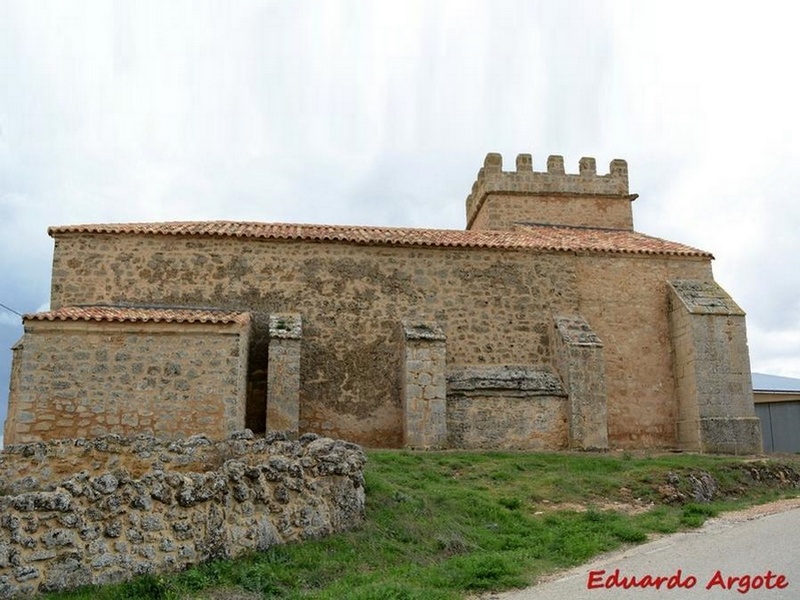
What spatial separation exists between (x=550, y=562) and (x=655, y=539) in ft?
5.93

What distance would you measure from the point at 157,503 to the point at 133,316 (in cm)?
777

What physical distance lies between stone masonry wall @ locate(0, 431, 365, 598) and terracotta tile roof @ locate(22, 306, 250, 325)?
5.14 meters

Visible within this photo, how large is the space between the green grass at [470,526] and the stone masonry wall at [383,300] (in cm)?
331

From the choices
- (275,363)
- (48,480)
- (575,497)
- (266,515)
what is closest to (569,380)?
(575,497)

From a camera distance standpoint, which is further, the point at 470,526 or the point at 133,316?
the point at 133,316

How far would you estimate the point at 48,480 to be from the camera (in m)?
7.87

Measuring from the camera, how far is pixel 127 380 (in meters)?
13.3

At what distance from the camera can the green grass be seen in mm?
6402

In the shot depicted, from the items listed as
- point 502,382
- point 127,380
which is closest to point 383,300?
point 502,382

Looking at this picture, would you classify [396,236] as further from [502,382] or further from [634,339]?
[634,339]

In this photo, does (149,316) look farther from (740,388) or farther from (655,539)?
(740,388)

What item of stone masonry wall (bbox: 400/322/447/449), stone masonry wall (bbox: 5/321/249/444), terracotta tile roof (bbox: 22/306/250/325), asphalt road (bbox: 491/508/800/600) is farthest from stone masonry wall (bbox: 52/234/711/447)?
asphalt road (bbox: 491/508/800/600)

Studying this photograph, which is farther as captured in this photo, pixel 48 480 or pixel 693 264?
pixel 693 264
